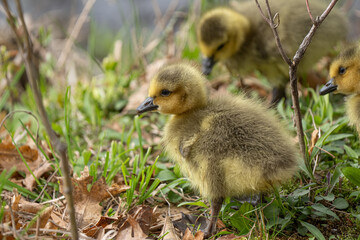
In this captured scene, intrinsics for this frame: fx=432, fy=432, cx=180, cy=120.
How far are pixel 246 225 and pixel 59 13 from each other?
6.62 m

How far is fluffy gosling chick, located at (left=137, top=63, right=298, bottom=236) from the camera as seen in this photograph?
198cm

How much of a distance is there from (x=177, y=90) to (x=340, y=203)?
1023 mm

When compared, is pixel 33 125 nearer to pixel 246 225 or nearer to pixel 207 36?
pixel 207 36

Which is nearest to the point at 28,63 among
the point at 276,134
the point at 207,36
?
the point at 276,134

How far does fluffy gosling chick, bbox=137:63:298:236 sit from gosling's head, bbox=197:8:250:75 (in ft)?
3.97

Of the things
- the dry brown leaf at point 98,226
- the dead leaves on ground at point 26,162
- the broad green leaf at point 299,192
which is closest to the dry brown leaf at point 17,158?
the dead leaves on ground at point 26,162

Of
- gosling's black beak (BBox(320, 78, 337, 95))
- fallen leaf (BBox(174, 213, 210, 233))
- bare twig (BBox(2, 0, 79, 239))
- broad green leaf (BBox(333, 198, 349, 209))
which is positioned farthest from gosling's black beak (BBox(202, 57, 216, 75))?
bare twig (BBox(2, 0, 79, 239))

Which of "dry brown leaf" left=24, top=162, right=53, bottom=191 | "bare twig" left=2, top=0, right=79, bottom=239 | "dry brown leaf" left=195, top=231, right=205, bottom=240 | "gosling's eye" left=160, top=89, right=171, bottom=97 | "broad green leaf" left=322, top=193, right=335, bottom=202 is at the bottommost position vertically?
"broad green leaf" left=322, top=193, right=335, bottom=202

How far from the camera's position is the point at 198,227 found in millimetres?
2094

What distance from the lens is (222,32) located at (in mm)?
3570

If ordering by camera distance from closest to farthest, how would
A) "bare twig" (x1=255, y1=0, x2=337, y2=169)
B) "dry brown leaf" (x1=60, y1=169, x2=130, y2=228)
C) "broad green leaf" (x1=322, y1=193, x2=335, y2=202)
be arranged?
"bare twig" (x1=255, y1=0, x2=337, y2=169)
"broad green leaf" (x1=322, y1=193, x2=335, y2=202)
"dry brown leaf" (x1=60, y1=169, x2=130, y2=228)

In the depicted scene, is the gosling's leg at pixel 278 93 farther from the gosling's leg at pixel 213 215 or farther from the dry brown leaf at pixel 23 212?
the dry brown leaf at pixel 23 212

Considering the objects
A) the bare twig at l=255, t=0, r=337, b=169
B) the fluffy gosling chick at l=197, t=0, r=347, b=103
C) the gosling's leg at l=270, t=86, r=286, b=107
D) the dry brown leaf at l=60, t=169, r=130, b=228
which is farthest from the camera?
the gosling's leg at l=270, t=86, r=286, b=107

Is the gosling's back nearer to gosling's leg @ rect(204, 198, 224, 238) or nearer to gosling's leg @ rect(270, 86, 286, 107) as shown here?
gosling's leg @ rect(204, 198, 224, 238)
